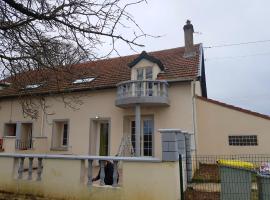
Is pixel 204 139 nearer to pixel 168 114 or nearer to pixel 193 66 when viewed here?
pixel 168 114

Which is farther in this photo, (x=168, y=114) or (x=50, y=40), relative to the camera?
(x=168, y=114)

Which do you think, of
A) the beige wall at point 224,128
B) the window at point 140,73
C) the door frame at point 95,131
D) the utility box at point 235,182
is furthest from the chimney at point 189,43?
the utility box at point 235,182

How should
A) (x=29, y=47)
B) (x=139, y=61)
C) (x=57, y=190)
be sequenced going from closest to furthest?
(x=29, y=47)
(x=57, y=190)
(x=139, y=61)

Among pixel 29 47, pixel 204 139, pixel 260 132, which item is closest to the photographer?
pixel 29 47

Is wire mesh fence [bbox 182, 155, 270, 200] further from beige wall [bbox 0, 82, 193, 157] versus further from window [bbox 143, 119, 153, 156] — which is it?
window [bbox 143, 119, 153, 156]

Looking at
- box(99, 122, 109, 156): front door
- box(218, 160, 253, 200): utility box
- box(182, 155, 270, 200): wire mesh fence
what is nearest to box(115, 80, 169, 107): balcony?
box(99, 122, 109, 156): front door

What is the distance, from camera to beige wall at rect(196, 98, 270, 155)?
13034 millimetres

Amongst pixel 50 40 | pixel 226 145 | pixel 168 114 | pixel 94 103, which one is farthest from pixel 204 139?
pixel 50 40

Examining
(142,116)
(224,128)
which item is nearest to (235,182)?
(224,128)

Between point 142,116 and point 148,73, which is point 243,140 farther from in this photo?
point 148,73

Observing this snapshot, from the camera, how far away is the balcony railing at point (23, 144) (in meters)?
14.8

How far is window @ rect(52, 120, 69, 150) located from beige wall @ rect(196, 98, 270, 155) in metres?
8.02

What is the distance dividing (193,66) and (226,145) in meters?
4.45

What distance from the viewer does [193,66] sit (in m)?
14.9
